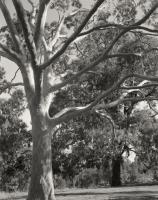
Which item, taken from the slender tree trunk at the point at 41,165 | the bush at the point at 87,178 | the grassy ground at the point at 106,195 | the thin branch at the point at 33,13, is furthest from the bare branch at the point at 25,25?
the bush at the point at 87,178

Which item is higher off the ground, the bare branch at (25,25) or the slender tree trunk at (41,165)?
the bare branch at (25,25)

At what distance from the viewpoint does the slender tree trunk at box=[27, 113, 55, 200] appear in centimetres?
998

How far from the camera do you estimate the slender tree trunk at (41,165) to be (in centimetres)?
998

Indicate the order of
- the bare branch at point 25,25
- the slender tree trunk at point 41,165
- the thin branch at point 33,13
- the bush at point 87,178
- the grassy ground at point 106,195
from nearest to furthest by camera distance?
1. the bare branch at point 25,25
2. the slender tree trunk at point 41,165
3. the grassy ground at point 106,195
4. the thin branch at point 33,13
5. the bush at point 87,178

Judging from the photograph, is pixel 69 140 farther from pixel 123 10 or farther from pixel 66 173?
pixel 123 10

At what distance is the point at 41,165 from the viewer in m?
10.1

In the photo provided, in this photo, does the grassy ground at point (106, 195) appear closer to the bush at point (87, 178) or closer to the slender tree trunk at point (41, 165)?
the slender tree trunk at point (41, 165)

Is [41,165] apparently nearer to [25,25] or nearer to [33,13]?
[25,25]

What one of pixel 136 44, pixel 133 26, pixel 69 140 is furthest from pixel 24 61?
pixel 69 140

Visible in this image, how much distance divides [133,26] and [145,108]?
17348mm

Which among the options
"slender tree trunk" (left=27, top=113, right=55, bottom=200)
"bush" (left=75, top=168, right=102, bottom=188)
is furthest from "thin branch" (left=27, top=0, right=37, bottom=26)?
"bush" (left=75, top=168, right=102, bottom=188)

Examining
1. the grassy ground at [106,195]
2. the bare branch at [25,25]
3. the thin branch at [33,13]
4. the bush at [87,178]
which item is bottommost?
the grassy ground at [106,195]

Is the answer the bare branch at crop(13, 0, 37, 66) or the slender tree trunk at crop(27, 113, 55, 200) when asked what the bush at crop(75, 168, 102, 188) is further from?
the bare branch at crop(13, 0, 37, 66)

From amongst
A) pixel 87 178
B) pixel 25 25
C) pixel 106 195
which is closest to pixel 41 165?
pixel 25 25
